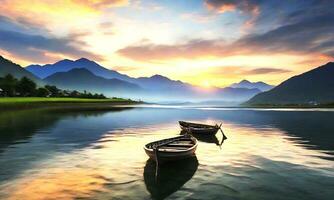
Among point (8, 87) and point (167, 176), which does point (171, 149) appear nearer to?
point (167, 176)

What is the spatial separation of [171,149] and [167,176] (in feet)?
21.9

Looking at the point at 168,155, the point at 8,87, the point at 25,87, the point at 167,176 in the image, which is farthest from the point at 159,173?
the point at 25,87

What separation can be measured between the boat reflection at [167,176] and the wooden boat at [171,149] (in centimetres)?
85

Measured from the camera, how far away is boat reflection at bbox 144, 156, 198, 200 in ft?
71.4

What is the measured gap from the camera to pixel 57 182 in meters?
23.5

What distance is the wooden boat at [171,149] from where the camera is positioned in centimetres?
2700

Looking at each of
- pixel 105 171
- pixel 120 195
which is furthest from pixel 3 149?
pixel 120 195

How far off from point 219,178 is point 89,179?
11.0 metres

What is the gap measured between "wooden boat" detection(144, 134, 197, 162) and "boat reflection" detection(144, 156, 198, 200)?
846 mm

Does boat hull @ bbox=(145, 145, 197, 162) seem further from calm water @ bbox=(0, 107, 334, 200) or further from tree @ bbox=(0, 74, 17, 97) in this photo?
tree @ bbox=(0, 74, 17, 97)

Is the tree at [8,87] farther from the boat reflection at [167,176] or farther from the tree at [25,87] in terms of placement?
the boat reflection at [167,176]

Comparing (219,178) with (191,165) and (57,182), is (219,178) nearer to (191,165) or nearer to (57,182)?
(191,165)

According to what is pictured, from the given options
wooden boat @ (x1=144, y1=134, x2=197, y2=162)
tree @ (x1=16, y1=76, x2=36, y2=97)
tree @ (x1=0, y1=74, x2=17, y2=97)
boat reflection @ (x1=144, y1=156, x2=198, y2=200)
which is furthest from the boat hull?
tree @ (x1=16, y1=76, x2=36, y2=97)

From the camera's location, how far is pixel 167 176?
25453mm
